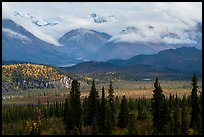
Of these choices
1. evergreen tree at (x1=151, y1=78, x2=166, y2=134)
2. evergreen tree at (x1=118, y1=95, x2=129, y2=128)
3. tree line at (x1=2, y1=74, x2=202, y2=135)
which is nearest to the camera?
tree line at (x1=2, y1=74, x2=202, y2=135)

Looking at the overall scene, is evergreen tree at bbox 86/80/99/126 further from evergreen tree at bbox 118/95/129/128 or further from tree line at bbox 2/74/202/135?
evergreen tree at bbox 118/95/129/128

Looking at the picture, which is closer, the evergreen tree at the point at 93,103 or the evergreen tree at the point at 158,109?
the evergreen tree at the point at 158,109

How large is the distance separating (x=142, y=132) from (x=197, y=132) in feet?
69.0

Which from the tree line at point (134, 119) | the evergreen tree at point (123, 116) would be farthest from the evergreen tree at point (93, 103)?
the evergreen tree at point (123, 116)

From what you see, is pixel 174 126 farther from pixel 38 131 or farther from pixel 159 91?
pixel 38 131

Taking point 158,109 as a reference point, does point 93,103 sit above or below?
above

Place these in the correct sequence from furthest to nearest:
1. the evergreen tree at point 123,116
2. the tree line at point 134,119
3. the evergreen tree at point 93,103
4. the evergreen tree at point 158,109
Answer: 1. the evergreen tree at point 123,116
2. the evergreen tree at point 93,103
3. the evergreen tree at point 158,109
4. the tree line at point 134,119

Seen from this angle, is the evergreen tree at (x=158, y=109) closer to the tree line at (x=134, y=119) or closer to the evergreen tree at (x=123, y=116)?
the tree line at (x=134, y=119)

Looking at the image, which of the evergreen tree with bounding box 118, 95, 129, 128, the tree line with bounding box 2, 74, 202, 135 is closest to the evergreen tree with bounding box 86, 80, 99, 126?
the tree line with bounding box 2, 74, 202, 135

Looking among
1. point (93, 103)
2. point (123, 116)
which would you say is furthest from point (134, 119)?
point (93, 103)

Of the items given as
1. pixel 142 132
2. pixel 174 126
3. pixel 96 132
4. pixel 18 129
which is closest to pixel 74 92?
pixel 96 132

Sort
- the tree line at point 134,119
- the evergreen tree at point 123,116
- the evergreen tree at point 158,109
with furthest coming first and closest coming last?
the evergreen tree at point 123,116 → the evergreen tree at point 158,109 → the tree line at point 134,119

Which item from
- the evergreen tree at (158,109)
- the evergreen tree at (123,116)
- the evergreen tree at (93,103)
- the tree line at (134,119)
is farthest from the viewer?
the evergreen tree at (123,116)

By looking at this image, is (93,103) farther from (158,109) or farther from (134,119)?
(158,109)
